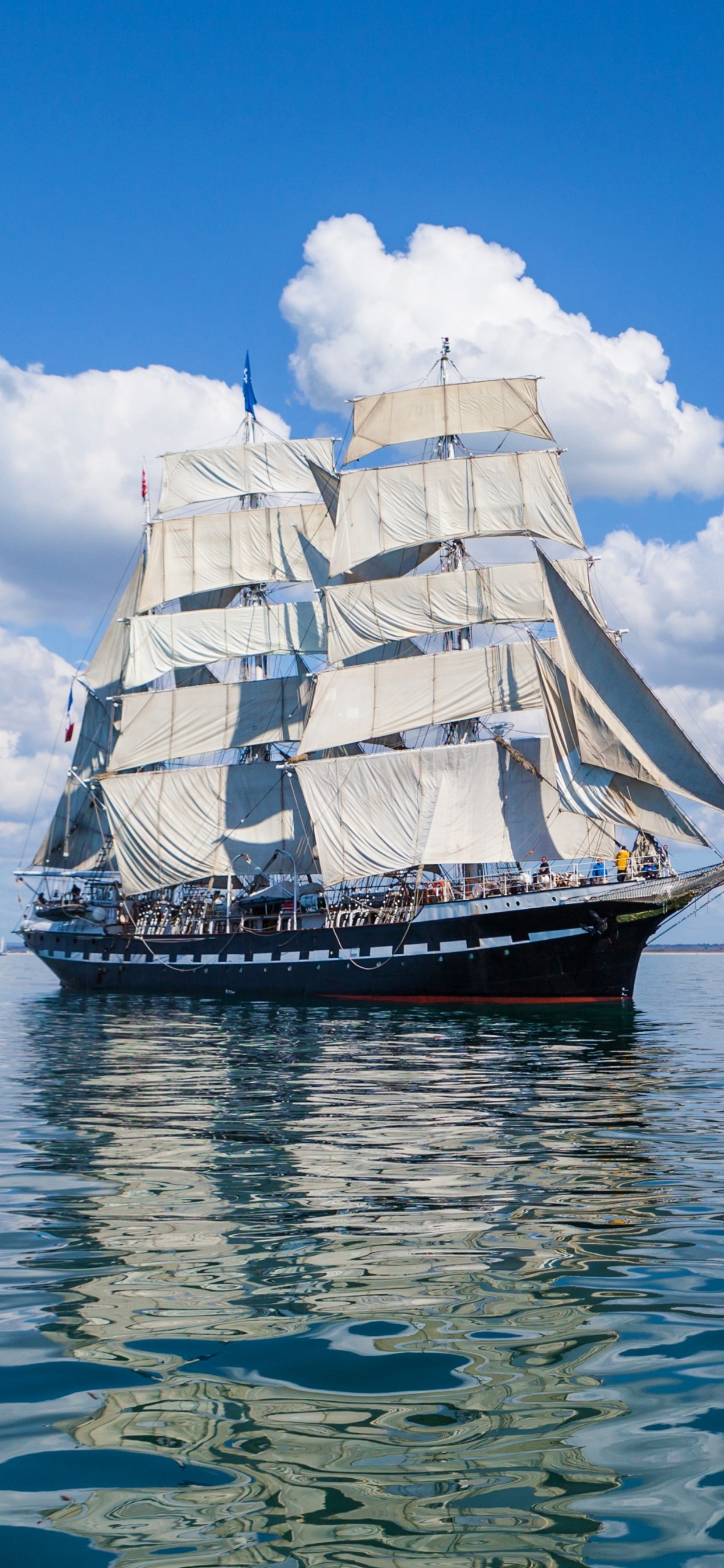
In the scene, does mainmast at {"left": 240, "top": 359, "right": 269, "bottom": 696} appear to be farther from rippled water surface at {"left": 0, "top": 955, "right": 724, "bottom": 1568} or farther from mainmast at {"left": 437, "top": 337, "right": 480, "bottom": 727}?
rippled water surface at {"left": 0, "top": 955, "right": 724, "bottom": 1568}

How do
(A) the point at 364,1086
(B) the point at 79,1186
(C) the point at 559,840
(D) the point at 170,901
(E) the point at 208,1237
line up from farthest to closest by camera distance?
(D) the point at 170,901 → (C) the point at 559,840 → (A) the point at 364,1086 → (B) the point at 79,1186 → (E) the point at 208,1237

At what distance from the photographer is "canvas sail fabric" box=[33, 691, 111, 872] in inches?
2798

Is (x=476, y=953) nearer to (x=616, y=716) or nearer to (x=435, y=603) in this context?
(x=616, y=716)

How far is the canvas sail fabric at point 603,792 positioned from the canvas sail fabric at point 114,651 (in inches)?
1317

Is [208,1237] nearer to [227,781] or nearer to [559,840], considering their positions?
[559,840]

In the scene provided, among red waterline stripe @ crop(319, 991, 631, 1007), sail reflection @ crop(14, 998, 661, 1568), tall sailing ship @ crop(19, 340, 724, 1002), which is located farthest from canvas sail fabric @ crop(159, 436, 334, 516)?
sail reflection @ crop(14, 998, 661, 1568)

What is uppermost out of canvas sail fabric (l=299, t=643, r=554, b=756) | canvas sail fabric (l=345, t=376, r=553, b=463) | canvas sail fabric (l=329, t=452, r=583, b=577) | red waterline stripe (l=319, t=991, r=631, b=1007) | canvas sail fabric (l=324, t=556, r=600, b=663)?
canvas sail fabric (l=345, t=376, r=553, b=463)

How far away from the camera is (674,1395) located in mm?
6023

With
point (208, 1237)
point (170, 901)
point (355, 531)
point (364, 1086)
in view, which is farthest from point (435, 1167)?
point (170, 901)

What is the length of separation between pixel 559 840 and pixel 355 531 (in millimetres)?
20807

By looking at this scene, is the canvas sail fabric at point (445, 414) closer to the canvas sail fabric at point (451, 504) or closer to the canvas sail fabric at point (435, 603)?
the canvas sail fabric at point (451, 504)

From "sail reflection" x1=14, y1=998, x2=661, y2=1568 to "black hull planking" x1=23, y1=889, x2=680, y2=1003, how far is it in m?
24.7

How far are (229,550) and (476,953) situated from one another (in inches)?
1391

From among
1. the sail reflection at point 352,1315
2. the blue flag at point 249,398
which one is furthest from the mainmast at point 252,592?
the sail reflection at point 352,1315
